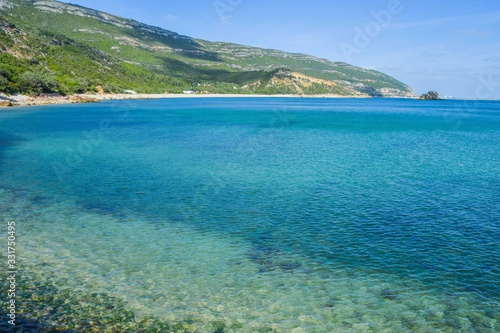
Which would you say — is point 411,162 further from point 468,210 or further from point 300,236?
point 300,236

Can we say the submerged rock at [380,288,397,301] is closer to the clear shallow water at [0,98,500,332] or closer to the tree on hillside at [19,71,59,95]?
the clear shallow water at [0,98,500,332]

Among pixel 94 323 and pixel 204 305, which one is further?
pixel 204 305

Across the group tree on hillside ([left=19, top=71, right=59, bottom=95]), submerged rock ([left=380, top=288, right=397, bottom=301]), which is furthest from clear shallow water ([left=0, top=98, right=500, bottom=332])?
tree on hillside ([left=19, top=71, right=59, bottom=95])

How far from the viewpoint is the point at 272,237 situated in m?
18.5

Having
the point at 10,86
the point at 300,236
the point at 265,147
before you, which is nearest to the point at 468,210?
the point at 300,236

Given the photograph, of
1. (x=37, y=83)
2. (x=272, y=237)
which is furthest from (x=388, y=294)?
(x=37, y=83)

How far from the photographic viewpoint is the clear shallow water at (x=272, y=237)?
12500 millimetres

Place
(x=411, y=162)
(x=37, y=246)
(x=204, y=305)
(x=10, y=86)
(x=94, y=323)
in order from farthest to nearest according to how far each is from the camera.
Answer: (x=10, y=86), (x=411, y=162), (x=37, y=246), (x=204, y=305), (x=94, y=323)

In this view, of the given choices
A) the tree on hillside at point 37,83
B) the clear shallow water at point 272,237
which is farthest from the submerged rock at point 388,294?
the tree on hillside at point 37,83

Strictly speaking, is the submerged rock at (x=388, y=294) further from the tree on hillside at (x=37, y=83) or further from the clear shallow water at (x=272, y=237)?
the tree on hillside at (x=37, y=83)

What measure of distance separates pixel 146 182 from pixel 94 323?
62.1ft

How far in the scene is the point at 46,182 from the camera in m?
29.0

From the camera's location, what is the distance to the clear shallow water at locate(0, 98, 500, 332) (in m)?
12.5

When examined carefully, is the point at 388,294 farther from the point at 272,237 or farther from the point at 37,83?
the point at 37,83
